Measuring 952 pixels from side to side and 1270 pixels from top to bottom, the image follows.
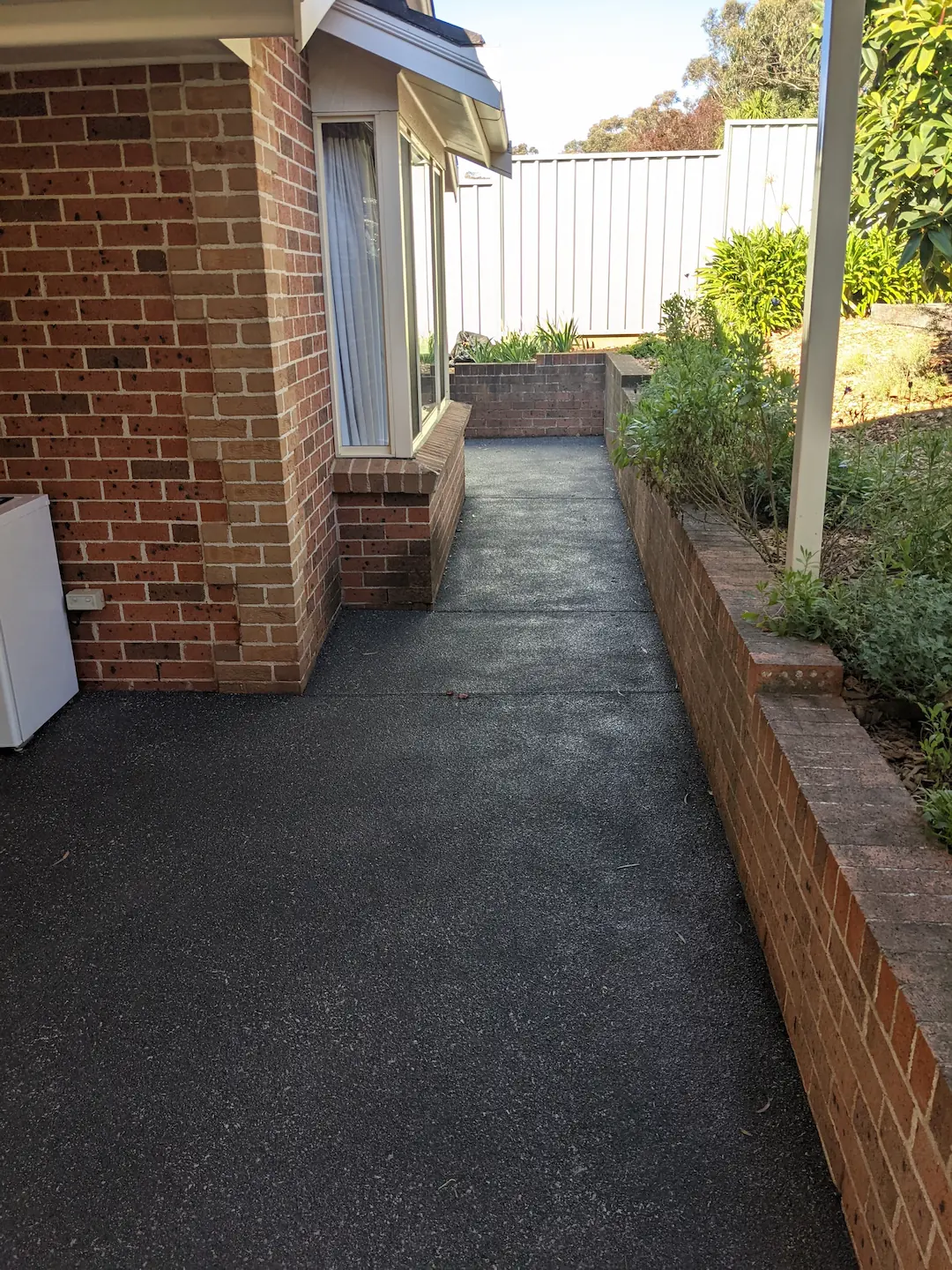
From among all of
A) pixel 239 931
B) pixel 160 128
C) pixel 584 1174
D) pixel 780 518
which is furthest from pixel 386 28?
pixel 584 1174

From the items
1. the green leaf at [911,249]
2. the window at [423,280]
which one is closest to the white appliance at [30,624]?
the window at [423,280]

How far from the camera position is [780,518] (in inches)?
188

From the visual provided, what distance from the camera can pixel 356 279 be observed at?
18.5ft

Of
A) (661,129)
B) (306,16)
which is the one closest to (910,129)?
(306,16)

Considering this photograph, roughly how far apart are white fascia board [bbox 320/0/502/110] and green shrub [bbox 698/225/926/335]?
6.16 metres

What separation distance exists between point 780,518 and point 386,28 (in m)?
2.98

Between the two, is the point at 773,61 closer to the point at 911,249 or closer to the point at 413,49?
the point at 911,249

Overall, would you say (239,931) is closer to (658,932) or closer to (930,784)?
(658,932)

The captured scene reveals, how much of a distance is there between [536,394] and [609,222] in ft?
11.3

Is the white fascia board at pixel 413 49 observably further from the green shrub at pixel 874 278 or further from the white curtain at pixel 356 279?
the green shrub at pixel 874 278

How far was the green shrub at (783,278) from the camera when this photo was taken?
10742 millimetres

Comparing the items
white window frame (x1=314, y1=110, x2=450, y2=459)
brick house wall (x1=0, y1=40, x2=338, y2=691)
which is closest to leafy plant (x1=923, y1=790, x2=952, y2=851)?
brick house wall (x1=0, y1=40, x2=338, y2=691)

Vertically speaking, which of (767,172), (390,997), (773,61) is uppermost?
(773,61)

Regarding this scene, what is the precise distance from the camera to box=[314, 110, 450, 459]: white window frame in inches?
212
